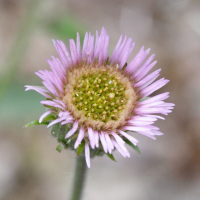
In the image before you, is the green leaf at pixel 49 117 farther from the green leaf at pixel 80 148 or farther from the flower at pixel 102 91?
the green leaf at pixel 80 148

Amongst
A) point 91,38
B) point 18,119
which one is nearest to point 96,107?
point 91,38

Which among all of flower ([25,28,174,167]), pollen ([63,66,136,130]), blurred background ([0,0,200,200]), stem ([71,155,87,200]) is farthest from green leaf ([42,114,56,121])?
blurred background ([0,0,200,200])

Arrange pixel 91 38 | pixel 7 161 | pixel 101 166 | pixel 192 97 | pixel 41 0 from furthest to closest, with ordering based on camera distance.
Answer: pixel 192 97 < pixel 101 166 < pixel 7 161 < pixel 41 0 < pixel 91 38

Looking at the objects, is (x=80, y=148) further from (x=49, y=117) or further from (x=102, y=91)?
(x=102, y=91)

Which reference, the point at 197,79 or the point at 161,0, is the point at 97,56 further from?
the point at 161,0

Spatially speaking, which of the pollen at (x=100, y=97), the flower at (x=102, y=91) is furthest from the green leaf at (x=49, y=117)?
the pollen at (x=100, y=97)

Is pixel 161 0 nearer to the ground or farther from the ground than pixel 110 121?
farther from the ground

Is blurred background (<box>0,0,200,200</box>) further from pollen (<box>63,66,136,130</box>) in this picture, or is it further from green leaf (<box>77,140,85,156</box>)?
green leaf (<box>77,140,85,156</box>)

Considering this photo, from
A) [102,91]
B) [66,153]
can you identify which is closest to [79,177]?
[66,153]
